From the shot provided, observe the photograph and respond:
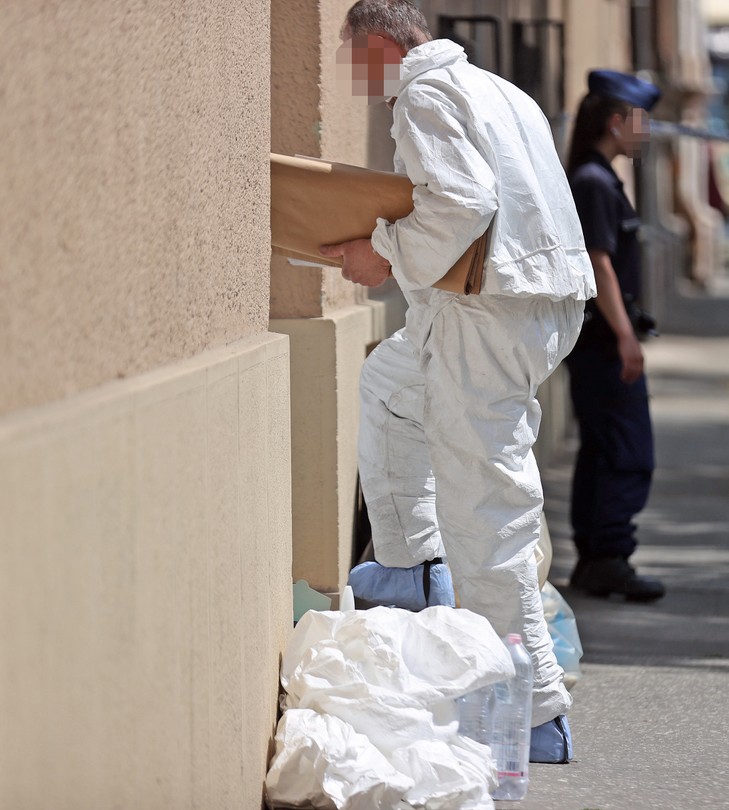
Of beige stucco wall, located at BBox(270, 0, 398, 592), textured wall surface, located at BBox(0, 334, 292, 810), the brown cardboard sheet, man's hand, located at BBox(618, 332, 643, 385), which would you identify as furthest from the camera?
man's hand, located at BBox(618, 332, 643, 385)

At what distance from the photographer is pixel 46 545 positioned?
1.80m

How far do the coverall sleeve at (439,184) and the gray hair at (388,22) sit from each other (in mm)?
267

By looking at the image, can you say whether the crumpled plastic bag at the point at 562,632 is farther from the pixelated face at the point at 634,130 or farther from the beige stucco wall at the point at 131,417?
the pixelated face at the point at 634,130

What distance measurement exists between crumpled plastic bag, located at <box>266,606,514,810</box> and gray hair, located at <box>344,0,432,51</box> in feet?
4.89

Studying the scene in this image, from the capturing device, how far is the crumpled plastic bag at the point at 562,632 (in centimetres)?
462

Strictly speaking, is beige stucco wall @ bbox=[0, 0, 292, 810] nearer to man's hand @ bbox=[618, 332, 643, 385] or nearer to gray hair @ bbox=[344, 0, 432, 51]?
gray hair @ bbox=[344, 0, 432, 51]

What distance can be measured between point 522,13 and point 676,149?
2040 centimetres

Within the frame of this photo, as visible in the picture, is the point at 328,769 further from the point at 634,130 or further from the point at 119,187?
the point at 634,130

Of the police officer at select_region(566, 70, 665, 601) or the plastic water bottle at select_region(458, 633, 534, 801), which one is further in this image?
the police officer at select_region(566, 70, 665, 601)

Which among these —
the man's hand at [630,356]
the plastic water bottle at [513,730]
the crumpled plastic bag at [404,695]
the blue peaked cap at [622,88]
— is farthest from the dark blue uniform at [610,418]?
the crumpled plastic bag at [404,695]

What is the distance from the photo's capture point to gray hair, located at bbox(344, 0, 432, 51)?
12.4 ft

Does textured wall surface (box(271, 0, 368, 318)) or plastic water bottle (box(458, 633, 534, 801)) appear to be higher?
textured wall surface (box(271, 0, 368, 318))

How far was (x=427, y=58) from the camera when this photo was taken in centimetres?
366

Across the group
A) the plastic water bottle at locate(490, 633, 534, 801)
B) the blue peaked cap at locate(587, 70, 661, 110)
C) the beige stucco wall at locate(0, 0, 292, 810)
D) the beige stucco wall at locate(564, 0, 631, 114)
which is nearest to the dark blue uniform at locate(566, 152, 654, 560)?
the blue peaked cap at locate(587, 70, 661, 110)
